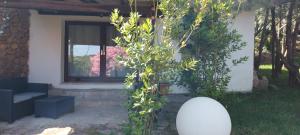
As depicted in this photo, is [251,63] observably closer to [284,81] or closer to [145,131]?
[284,81]

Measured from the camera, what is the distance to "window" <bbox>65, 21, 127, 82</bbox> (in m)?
12.2

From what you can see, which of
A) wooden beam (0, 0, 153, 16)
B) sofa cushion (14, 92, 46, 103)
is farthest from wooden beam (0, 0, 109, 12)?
sofa cushion (14, 92, 46, 103)

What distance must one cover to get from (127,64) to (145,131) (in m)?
1.16

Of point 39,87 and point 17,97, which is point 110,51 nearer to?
point 39,87

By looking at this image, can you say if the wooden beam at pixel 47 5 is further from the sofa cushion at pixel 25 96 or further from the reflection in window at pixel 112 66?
the reflection in window at pixel 112 66

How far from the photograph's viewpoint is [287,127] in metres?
8.05

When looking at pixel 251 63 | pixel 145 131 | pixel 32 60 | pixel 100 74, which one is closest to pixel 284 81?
pixel 251 63

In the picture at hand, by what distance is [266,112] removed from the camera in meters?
9.47

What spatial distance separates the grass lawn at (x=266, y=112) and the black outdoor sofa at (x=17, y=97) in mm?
4654

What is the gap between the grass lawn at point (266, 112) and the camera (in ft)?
25.7

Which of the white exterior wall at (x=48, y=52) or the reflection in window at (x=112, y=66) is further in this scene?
the reflection in window at (x=112, y=66)

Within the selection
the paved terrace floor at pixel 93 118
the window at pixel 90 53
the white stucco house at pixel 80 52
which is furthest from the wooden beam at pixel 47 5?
the window at pixel 90 53

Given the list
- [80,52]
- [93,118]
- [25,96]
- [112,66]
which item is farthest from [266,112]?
[80,52]

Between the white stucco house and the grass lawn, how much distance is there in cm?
112
